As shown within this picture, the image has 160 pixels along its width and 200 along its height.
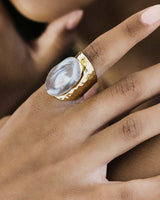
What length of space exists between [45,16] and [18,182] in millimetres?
384

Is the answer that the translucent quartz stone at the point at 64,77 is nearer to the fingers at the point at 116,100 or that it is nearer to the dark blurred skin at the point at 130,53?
the fingers at the point at 116,100

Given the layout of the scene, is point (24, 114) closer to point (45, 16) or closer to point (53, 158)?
point (53, 158)

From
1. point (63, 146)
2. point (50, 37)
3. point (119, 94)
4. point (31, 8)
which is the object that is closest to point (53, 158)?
point (63, 146)

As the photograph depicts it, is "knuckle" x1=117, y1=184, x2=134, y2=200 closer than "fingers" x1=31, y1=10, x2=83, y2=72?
Yes

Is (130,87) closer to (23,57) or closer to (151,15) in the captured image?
(151,15)

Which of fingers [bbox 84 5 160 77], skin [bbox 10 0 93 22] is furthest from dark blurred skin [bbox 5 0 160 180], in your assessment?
fingers [bbox 84 5 160 77]

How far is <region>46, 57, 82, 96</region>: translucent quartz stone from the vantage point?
503mm

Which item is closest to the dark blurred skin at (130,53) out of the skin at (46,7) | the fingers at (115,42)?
the skin at (46,7)

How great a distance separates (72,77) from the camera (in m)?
0.50

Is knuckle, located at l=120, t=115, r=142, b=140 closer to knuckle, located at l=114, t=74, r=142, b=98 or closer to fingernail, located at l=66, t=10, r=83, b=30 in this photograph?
knuckle, located at l=114, t=74, r=142, b=98

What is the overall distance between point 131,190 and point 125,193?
0.01 m

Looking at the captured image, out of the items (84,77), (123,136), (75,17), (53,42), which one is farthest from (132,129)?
(53,42)

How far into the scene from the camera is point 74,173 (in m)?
0.54

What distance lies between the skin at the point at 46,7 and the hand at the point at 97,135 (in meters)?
0.20
